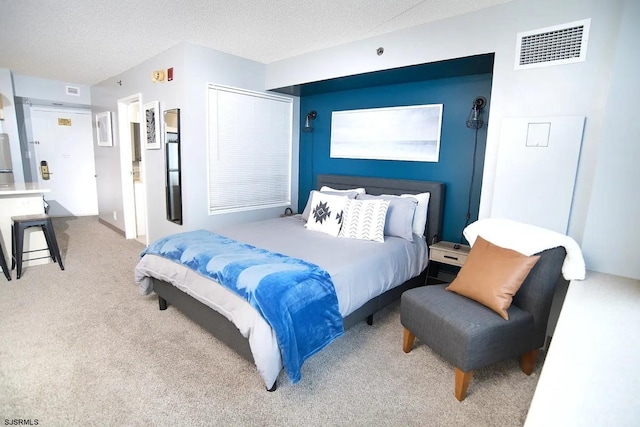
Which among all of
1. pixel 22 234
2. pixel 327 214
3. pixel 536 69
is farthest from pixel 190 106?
pixel 536 69

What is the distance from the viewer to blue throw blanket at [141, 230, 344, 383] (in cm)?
176

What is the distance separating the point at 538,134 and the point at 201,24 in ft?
9.46

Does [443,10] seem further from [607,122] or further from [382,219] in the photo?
[382,219]

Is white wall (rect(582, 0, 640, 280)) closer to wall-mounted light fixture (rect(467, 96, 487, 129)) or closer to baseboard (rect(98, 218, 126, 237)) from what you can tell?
wall-mounted light fixture (rect(467, 96, 487, 129))

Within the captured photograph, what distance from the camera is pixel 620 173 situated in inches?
75.4

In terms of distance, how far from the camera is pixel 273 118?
427cm

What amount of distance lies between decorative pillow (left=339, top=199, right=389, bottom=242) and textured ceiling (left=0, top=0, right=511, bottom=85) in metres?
1.59

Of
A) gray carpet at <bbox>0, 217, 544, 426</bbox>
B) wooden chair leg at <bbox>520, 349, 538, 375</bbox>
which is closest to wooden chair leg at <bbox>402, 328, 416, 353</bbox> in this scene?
gray carpet at <bbox>0, 217, 544, 426</bbox>

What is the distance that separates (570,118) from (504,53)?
2.20 ft

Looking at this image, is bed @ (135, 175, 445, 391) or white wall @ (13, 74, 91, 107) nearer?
bed @ (135, 175, 445, 391)

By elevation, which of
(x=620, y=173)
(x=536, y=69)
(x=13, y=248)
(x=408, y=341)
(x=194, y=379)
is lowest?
(x=194, y=379)

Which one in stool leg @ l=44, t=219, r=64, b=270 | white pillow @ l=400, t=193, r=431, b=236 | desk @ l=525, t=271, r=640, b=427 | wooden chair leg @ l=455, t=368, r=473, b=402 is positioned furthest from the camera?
stool leg @ l=44, t=219, r=64, b=270

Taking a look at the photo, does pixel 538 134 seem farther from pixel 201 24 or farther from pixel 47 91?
pixel 47 91

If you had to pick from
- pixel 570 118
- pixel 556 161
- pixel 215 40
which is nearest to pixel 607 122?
pixel 570 118
